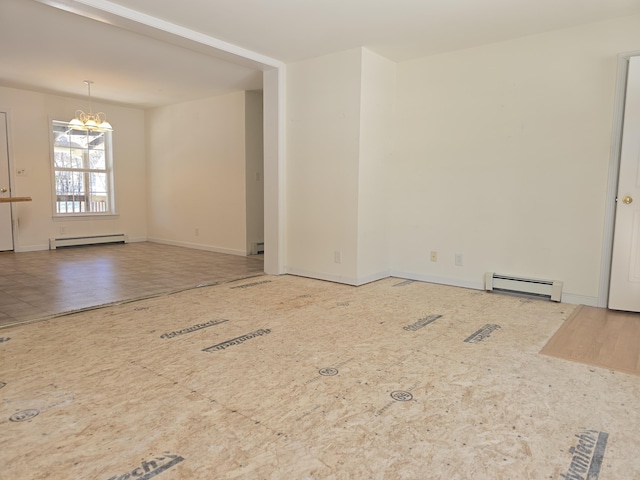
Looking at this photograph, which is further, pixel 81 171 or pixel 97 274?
pixel 81 171

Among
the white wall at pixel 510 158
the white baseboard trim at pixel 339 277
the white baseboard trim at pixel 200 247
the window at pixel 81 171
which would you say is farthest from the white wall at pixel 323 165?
the window at pixel 81 171

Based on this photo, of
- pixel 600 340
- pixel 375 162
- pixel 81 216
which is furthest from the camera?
pixel 81 216

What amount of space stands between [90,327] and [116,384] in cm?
109

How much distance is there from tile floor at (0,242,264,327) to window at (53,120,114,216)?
2.76ft

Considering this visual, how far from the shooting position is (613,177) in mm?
3643

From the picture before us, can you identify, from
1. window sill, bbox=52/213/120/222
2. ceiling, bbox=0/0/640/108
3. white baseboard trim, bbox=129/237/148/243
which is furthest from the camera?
white baseboard trim, bbox=129/237/148/243

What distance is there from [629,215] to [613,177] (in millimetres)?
355

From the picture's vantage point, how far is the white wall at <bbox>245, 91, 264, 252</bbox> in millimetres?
6453

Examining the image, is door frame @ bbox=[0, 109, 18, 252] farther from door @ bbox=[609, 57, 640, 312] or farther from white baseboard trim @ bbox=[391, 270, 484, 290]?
door @ bbox=[609, 57, 640, 312]

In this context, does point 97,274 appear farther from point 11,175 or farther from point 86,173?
point 86,173

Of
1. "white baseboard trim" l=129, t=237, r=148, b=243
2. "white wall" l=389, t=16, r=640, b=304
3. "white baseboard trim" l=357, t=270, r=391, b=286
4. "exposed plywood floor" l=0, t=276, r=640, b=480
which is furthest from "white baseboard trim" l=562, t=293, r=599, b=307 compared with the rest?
"white baseboard trim" l=129, t=237, r=148, b=243

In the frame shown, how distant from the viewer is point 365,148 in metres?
4.47

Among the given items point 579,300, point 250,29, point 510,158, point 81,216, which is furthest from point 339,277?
point 81,216

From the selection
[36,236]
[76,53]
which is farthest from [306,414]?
[36,236]
